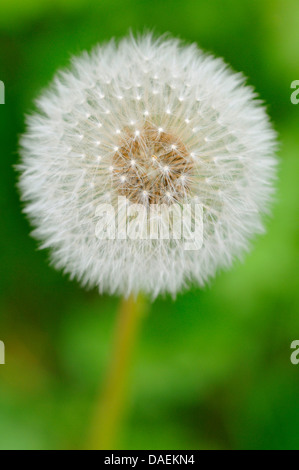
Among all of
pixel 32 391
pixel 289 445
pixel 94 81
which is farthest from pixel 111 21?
pixel 289 445

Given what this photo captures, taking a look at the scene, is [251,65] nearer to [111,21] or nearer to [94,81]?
[111,21]

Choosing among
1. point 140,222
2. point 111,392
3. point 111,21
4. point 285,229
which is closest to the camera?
point 140,222
